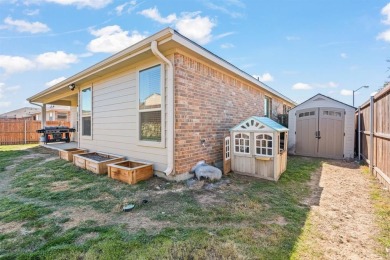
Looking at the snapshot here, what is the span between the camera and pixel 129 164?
5.39m

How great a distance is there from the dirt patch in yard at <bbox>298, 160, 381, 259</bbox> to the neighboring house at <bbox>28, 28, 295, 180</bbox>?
8.81 ft

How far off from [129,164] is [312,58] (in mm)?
11238

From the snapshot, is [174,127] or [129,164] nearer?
[174,127]

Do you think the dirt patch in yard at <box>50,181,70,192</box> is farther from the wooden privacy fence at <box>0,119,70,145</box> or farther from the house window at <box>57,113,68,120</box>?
the house window at <box>57,113,68,120</box>

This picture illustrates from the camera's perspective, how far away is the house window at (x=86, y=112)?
7465mm

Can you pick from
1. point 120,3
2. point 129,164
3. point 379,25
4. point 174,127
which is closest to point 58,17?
point 120,3

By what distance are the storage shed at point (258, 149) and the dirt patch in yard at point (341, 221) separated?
1.01 metres

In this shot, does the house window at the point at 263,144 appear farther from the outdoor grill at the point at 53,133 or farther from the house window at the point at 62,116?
the house window at the point at 62,116

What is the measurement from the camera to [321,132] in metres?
8.14

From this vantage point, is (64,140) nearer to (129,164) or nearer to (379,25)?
(129,164)

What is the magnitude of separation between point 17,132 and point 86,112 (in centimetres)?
1164

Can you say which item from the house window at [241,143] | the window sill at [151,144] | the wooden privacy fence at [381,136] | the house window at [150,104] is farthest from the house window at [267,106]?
the window sill at [151,144]

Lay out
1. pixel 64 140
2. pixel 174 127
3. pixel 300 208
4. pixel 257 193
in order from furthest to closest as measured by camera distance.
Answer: pixel 64 140 < pixel 174 127 < pixel 257 193 < pixel 300 208

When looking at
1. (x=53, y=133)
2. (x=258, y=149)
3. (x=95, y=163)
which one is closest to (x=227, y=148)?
(x=258, y=149)
